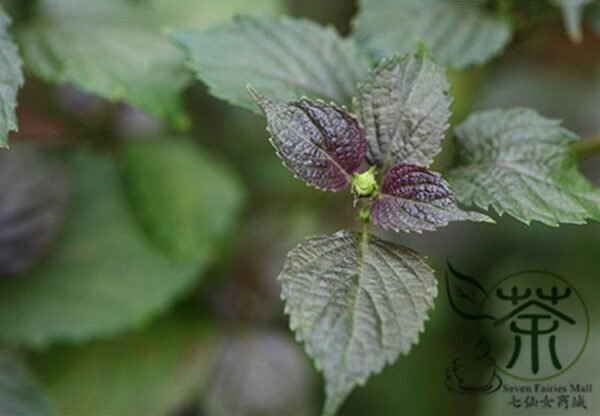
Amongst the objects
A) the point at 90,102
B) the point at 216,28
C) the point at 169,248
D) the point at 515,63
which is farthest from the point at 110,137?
the point at 515,63

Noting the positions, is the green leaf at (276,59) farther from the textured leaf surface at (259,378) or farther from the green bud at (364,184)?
the textured leaf surface at (259,378)

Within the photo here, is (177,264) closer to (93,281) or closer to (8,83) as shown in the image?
(93,281)

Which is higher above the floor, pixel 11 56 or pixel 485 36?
pixel 485 36

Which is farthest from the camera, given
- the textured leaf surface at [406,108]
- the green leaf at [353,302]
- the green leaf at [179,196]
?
the green leaf at [179,196]

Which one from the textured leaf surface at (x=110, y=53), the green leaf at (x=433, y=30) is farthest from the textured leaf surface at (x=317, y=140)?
the textured leaf surface at (x=110, y=53)

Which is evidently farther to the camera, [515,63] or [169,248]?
[515,63]

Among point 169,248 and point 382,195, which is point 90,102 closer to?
point 169,248
